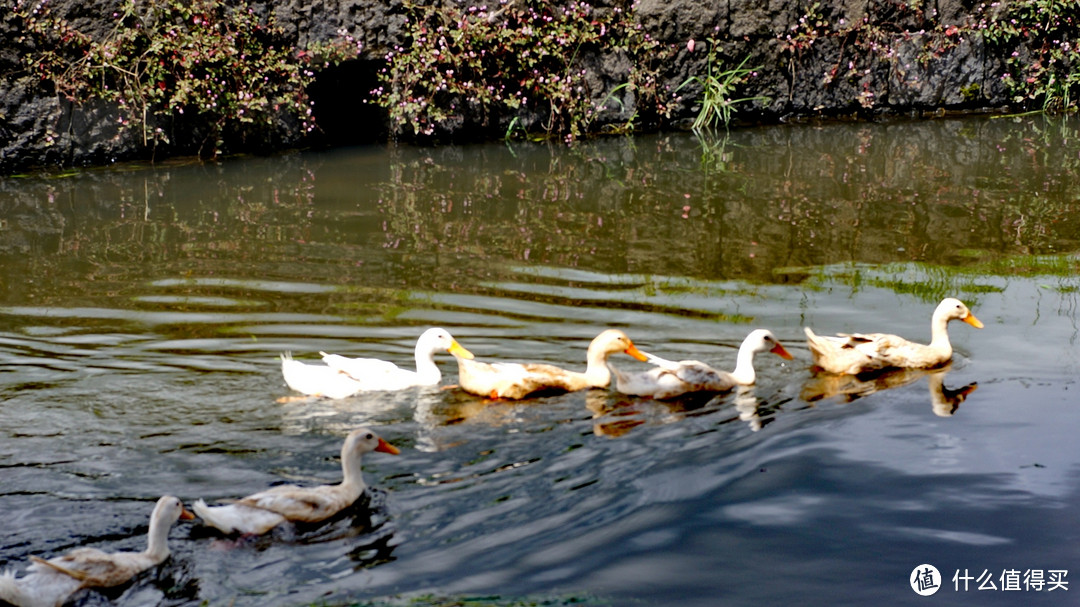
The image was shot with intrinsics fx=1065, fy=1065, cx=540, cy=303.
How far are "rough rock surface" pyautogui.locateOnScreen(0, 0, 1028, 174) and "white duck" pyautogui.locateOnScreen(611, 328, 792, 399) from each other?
10479 millimetres

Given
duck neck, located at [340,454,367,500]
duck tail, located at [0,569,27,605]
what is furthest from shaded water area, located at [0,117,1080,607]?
duck tail, located at [0,569,27,605]

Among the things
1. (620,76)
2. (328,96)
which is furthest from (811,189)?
(328,96)

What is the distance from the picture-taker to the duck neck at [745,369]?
23.0ft

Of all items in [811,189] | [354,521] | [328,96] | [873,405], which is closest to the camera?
[354,521]

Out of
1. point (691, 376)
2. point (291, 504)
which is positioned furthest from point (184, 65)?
point (291, 504)

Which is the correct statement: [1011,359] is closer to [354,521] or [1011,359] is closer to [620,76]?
[354,521]

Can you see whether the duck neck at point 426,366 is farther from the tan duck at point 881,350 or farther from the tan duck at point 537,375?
the tan duck at point 881,350

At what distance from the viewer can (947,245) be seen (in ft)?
33.2

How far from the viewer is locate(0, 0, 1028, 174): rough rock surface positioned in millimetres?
16141

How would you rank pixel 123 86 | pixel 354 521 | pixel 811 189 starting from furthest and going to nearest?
pixel 123 86 < pixel 811 189 < pixel 354 521

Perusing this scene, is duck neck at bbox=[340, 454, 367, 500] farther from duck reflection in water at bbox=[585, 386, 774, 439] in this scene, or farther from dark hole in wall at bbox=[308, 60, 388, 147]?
dark hole in wall at bbox=[308, 60, 388, 147]

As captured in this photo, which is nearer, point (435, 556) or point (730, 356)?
point (435, 556)

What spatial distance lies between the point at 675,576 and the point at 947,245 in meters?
6.72

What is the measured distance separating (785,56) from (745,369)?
39.6 ft
